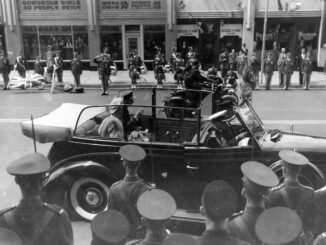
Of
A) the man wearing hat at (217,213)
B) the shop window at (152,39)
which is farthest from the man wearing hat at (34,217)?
the shop window at (152,39)

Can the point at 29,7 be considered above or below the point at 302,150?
above

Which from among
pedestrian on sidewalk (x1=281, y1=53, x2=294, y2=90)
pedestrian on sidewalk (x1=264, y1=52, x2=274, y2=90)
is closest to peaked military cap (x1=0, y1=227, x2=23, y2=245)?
pedestrian on sidewalk (x1=264, y1=52, x2=274, y2=90)

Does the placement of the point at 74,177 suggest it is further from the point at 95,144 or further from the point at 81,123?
the point at 81,123

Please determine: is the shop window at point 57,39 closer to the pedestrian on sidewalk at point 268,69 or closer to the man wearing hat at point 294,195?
the pedestrian on sidewalk at point 268,69

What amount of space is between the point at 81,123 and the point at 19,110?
735 cm

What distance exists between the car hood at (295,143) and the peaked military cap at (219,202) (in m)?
2.82

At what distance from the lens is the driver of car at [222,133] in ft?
16.1

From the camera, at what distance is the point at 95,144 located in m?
5.00

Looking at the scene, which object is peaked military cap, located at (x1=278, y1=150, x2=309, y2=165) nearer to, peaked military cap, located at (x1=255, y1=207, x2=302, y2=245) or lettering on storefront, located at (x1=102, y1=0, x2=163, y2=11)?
peaked military cap, located at (x1=255, y1=207, x2=302, y2=245)

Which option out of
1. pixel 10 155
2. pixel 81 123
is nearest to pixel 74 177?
pixel 81 123

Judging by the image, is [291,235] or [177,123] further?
[177,123]

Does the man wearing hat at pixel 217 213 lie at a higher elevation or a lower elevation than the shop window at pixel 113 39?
lower

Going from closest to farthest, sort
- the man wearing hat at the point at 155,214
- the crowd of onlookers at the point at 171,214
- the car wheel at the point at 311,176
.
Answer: the crowd of onlookers at the point at 171,214
the man wearing hat at the point at 155,214
the car wheel at the point at 311,176

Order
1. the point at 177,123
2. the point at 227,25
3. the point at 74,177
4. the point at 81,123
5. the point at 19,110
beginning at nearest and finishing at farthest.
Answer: the point at 74,177
the point at 81,123
the point at 177,123
the point at 19,110
the point at 227,25
